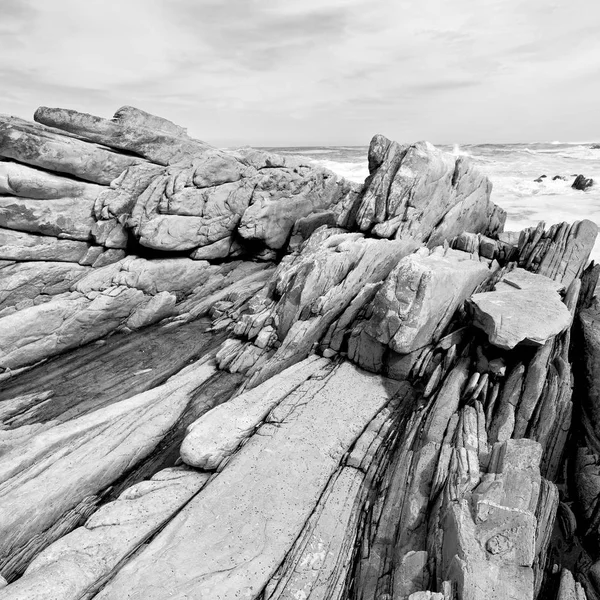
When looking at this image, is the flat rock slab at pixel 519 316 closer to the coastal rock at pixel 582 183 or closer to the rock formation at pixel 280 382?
the rock formation at pixel 280 382

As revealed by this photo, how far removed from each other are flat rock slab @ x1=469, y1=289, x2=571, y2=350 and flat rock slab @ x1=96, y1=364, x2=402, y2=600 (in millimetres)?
3879

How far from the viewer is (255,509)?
30.6ft

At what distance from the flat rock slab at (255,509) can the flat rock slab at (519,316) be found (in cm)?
388

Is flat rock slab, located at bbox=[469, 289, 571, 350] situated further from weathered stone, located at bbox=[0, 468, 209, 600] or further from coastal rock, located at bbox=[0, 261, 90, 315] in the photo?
coastal rock, located at bbox=[0, 261, 90, 315]

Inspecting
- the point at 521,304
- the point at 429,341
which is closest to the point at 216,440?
the point at 429,341

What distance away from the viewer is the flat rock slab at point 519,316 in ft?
37.7

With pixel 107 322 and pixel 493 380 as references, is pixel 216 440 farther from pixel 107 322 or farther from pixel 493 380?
pixel 107 322

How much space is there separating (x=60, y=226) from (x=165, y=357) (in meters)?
10.4

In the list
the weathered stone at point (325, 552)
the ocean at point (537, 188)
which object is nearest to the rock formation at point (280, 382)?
the weathered stone at point (325, 552)

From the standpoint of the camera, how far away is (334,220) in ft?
74.4

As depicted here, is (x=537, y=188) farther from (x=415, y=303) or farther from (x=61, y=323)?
(x=61, y=323)

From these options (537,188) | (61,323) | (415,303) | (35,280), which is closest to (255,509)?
(415,303)

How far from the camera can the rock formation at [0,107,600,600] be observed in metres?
8.27

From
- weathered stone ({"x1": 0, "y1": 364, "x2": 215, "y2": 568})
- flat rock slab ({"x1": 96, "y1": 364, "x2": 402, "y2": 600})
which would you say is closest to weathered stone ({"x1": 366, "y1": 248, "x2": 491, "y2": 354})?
flat rock slab ({"x1": 96, "y1": 364, "x2": 402, "y2": 600})
